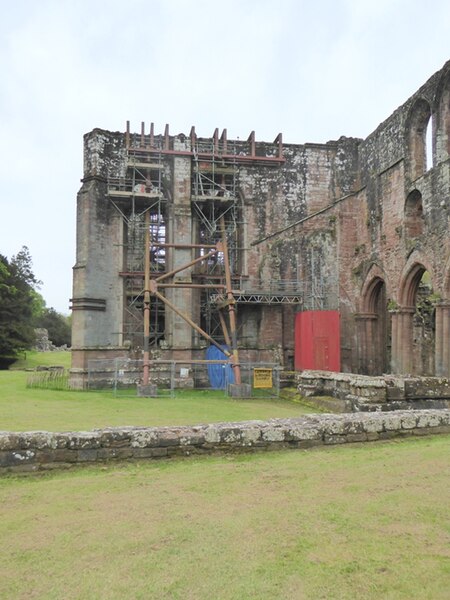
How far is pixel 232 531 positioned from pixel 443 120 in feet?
50.0

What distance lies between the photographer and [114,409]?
1348cm

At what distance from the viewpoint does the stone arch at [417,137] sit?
17031 millimetres

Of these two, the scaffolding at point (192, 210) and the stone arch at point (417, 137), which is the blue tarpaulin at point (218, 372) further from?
the stone arch at point (417, 137)

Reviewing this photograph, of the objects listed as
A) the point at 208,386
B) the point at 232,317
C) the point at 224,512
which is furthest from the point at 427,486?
the point at 208,386

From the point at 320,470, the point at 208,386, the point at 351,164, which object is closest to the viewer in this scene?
the point at 320,470

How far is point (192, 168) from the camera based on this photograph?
2195 cm

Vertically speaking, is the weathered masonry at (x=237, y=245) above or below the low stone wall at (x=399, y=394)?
above

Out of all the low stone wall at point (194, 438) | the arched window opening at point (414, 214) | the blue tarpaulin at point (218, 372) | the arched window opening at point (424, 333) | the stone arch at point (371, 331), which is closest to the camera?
the low stone wall at point (194, 438)

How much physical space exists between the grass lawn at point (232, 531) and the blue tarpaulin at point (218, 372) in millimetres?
14493

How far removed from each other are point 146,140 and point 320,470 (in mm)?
19304

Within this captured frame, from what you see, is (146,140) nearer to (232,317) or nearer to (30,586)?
(232,317)

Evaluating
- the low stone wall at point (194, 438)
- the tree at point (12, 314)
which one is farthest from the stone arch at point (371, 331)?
the tree at point (12, 314)

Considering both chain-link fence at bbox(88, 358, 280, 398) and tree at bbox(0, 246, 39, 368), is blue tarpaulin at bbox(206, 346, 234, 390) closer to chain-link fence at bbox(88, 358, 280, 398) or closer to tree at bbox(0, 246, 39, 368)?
chain-link fence at bbox(88, 358, 280, 398)

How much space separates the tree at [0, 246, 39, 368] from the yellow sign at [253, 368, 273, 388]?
22087 mm
